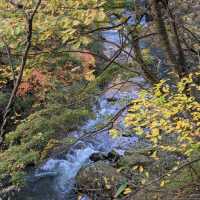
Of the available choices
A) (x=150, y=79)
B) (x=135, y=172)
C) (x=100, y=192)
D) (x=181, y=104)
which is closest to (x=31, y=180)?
(x=100, y=192)

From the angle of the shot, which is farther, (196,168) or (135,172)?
(135,172)

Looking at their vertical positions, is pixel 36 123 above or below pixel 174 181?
above

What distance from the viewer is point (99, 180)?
761 cm

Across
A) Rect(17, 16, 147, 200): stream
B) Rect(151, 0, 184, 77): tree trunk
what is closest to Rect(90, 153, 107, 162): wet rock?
Rect(17, 16, 147, 200): stream

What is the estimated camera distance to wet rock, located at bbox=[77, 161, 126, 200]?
6.98 metres

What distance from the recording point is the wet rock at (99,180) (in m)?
6.98

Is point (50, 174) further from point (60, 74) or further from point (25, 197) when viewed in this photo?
point (60, 74)

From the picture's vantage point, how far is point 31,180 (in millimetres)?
9484

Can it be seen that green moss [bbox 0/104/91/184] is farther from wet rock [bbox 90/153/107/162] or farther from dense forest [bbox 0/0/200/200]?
wet rock [bbox 90/153/107/162]

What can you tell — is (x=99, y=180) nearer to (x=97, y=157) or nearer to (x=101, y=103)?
(x=97, y=157)

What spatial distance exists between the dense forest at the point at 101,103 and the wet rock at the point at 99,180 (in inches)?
1.0

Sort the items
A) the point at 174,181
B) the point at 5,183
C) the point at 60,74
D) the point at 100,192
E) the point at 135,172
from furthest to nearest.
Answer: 1. the point at 60,74
2. the point at 5,183
3. the point at 100,192
4. the point at 135,172
5. the point at 174,181

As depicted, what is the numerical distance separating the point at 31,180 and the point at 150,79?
513cm

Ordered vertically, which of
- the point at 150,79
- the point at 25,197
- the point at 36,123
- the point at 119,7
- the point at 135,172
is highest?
the point at 119,7
